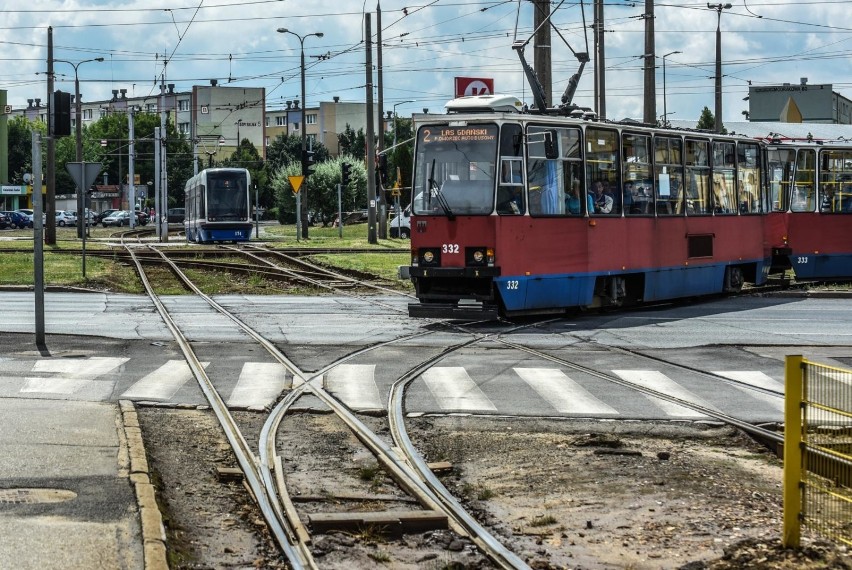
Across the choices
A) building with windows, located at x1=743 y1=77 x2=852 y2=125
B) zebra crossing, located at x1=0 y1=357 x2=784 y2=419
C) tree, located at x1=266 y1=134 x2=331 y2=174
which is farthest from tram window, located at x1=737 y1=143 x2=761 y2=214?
tree, located at x1=266 y1=134 x2=331 y2=174

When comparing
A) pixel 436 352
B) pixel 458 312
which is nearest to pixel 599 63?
pixel 458 312

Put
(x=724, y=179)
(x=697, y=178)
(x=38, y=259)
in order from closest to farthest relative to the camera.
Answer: (x=38, y=259) → (x=697, y=178) → (x=724, y=179)

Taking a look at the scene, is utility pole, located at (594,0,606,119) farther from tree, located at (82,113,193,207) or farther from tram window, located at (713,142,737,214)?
tree, located at (82,113,193,207)

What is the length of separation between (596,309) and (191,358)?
9585 mm

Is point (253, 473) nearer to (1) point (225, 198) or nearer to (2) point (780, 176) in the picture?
(2) point (780, 176)

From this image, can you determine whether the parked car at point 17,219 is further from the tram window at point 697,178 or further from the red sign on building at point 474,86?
the tram window at point 697,178

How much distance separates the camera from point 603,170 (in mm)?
22234

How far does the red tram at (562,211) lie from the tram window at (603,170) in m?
0.02

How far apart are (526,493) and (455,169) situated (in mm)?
12362

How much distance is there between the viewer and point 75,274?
1232 inches

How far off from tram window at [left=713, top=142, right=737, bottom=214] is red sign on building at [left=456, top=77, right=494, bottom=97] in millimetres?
4611

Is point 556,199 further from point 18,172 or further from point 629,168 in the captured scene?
point 18,172

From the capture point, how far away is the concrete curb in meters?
6.66

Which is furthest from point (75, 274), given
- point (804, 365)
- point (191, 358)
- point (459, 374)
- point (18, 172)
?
point (18, 172)
